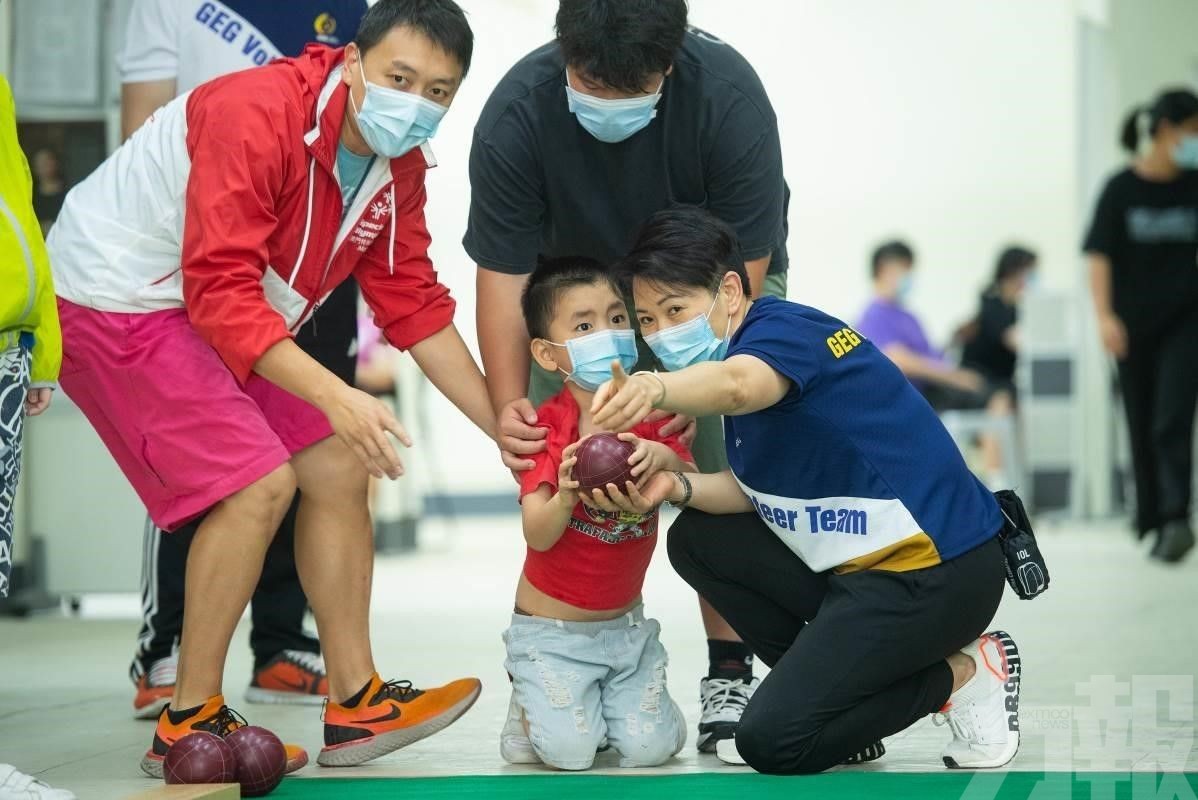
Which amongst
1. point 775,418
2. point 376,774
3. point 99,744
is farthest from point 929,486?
point 99,744

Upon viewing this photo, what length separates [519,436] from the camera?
2383 millimetres

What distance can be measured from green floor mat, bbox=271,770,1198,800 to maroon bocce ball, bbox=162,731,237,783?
0.27ft

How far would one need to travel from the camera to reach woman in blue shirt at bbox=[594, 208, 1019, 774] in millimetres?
2180

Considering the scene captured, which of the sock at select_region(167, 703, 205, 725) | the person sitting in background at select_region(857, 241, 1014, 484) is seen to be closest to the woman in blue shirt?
the sock at select_region(167, 703, 205, 725)

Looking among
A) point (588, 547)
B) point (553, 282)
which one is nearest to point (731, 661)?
point (588, 547)

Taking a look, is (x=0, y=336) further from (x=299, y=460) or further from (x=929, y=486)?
(x=929, y=486)

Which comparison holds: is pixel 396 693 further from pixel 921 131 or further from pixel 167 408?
pixel 921 131

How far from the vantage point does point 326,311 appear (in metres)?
2.96

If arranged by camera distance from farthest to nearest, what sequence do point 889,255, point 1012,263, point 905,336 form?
point 1012,263 → point 905,336 → point 889,255

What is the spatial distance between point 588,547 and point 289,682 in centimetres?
96

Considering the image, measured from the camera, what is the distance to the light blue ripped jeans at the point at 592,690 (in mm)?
2326

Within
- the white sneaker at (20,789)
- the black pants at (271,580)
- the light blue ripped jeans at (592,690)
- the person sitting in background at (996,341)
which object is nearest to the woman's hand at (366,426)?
the light blue ripped jeans at (592,690)

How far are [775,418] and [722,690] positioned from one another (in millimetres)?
546

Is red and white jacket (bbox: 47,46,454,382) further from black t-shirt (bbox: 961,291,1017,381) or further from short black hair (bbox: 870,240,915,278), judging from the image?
black t-shirt (bbox: 961,291,1017,381)
